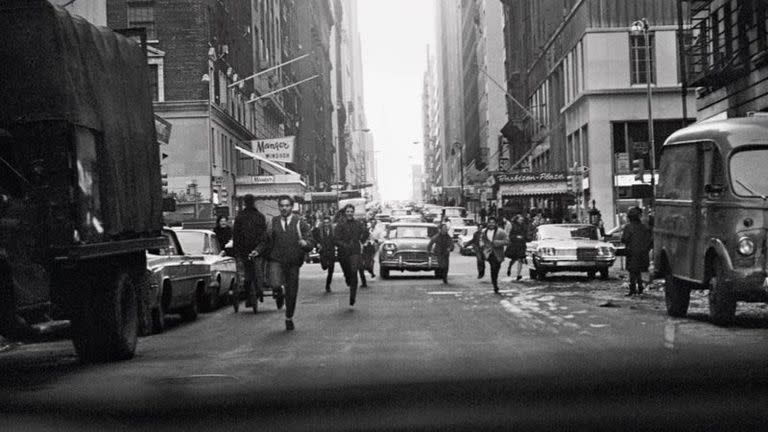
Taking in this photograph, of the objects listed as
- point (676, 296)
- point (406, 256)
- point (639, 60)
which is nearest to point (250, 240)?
point (676, 296)

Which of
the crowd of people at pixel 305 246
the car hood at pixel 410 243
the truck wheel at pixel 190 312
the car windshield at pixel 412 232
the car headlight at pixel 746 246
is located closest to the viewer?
the car headlight at pixel 746 246

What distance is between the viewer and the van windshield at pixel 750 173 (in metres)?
14.9

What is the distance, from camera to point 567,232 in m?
30.6

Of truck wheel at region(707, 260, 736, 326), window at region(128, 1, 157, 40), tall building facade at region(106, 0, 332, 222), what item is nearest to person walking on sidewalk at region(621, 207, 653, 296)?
truck wheel at region(707, 260, 736, 326)

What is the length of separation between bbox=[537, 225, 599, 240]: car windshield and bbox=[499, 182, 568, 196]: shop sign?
2561 centimetres

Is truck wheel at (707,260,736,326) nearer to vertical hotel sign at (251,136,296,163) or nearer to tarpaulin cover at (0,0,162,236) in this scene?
tarpaulin cover at (0,0,162,236)

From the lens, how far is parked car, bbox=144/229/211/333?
1555 cm

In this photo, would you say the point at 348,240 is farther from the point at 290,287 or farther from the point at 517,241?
the point at 517,241

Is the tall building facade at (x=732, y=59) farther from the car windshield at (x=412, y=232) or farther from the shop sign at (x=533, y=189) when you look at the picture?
the shop sign at (x=533, y=189)

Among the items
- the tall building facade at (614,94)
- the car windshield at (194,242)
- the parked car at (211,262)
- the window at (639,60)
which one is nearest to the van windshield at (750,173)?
the parked car at (211,262)

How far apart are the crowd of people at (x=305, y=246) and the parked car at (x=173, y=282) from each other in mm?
922

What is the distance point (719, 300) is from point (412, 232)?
794 inches

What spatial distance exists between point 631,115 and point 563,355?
51.8 metres

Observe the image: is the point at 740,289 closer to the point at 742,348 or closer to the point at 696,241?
the point at 696,241
